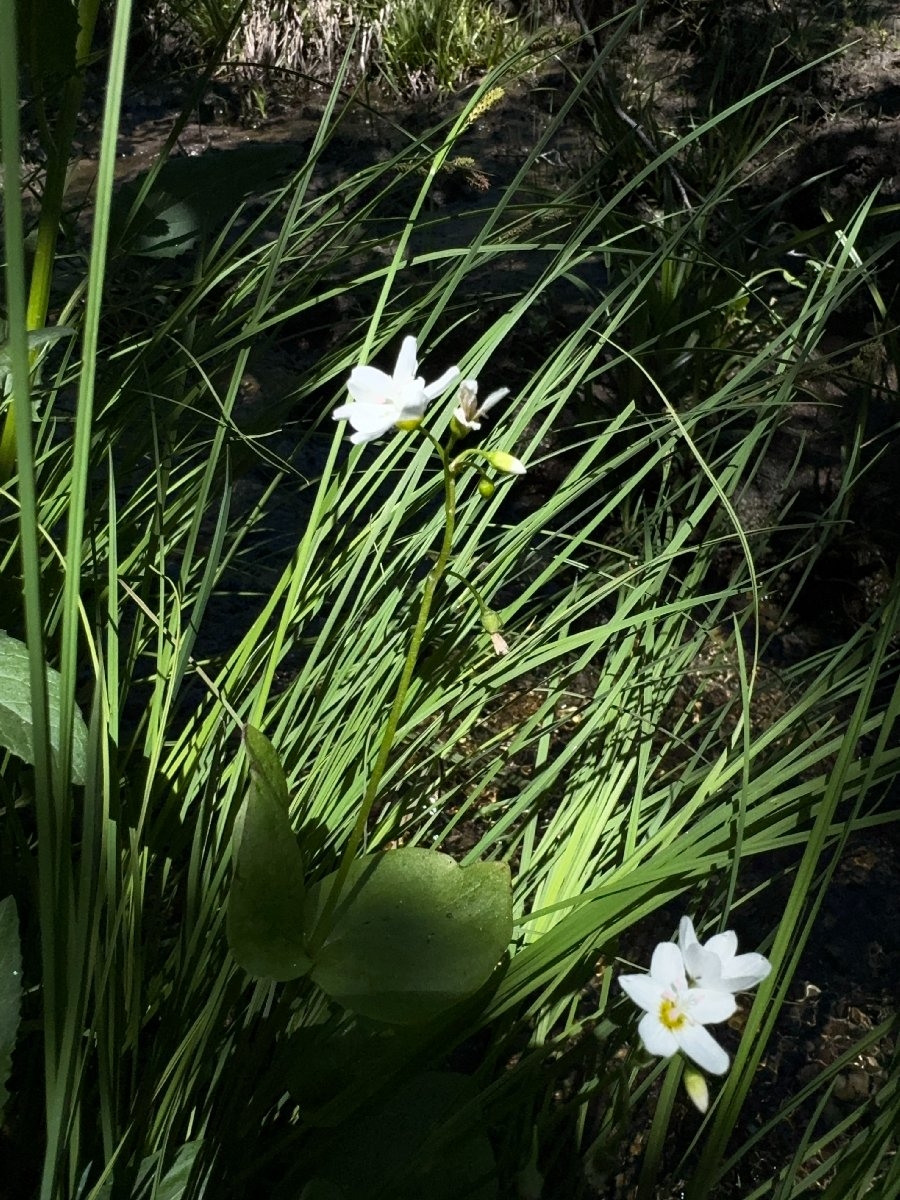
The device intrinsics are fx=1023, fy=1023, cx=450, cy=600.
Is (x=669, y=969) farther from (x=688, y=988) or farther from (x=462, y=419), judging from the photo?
(x=462, y=419)

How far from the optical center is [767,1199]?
1.03 metres

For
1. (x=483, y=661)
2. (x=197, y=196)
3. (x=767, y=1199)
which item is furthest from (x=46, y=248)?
(x=767, y=1199)

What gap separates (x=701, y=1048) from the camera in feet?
1.60

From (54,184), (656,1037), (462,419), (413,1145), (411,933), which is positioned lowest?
(413,1145)

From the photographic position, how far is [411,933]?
692 mm

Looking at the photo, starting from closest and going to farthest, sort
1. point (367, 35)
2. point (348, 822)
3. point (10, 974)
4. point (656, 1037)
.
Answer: point (656, 1037), point (10, 974), point (348, 822), point (367, 35)

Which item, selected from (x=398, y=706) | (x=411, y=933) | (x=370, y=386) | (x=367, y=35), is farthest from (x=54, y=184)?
(x=367, y=35)

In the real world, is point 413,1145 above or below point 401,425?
below

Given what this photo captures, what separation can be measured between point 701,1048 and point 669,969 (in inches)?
1.6

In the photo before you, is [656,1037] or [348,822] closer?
[656,1037]

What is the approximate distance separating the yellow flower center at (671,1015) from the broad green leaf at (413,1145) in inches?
8.1

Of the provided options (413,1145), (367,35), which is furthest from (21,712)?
(367,35)

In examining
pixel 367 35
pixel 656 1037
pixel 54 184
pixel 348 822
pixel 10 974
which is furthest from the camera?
pixel 367 35

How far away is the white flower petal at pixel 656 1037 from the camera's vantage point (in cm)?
48
